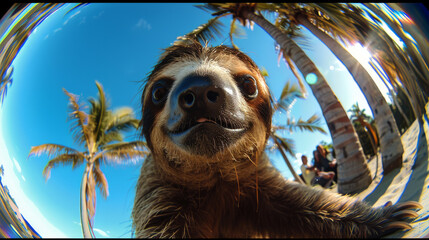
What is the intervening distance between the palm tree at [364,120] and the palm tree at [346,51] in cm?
2

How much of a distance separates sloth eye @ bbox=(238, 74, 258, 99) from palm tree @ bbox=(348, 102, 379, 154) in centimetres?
38

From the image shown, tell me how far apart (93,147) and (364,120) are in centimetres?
108

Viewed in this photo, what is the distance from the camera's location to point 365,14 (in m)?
0.89

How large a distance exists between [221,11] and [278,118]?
542 millimetres

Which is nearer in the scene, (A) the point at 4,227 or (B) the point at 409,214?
(B) the point at 409,214

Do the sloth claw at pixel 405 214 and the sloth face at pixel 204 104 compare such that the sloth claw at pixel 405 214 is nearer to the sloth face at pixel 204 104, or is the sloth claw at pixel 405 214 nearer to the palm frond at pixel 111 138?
the sloth face at pixel 204 104

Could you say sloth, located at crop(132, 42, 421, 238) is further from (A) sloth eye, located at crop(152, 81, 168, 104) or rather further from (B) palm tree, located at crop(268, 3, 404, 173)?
(B) palm tree, located at crop(268, 3, 404, 173)

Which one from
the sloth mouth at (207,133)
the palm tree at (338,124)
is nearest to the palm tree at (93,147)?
the sloth mouth at (207,133)

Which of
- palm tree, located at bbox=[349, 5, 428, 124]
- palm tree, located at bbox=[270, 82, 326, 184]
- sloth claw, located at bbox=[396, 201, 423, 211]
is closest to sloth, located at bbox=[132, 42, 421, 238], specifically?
sloth claw, located at bbox=[396, 201, 423, 211]

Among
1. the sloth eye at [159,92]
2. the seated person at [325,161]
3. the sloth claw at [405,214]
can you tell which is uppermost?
the sloth eye at [159,92]

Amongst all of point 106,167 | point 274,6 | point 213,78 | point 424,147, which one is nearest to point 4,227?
point 106,167

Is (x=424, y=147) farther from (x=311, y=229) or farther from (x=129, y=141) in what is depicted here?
(x=129, y=141)

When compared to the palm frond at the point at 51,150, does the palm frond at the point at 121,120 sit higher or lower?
higher

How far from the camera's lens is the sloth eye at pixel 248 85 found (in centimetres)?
89
